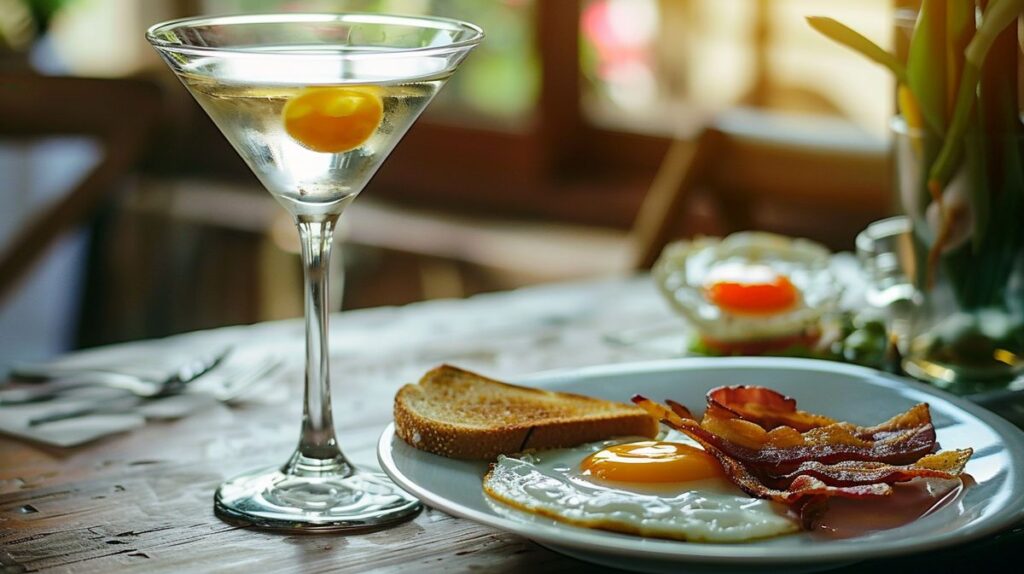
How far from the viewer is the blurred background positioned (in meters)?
2.91

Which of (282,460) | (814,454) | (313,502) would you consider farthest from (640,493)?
(282,460)

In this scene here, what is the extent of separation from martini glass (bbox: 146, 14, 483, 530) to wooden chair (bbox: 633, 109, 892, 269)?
1.23m

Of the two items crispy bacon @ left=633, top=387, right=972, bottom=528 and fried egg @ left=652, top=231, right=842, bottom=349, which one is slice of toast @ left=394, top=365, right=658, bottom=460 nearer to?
crispy bacon @ left=633, top=387, right=972, bottom=528

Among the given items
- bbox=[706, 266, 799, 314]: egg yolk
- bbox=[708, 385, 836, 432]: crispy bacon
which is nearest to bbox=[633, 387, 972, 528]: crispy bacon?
bbox=[708, 385, 836, 432]: crispy bacon

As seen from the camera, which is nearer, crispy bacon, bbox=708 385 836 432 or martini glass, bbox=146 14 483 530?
martini glass, bbox=146 14 483 530

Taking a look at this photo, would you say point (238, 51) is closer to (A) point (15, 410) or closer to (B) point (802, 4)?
(A) point (15, 410)

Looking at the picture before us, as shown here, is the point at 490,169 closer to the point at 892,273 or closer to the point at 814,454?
the point at 892,273

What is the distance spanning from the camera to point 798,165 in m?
2.20

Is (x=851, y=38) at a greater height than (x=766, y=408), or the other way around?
(x=851, y=38)

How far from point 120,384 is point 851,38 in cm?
80

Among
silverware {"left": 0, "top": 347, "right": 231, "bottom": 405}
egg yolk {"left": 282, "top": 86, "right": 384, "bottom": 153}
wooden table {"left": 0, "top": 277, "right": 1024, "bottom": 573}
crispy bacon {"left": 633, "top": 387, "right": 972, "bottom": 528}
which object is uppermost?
egg yolk {"left": 282, "top": 86, "right": 384, "bottom": 153}

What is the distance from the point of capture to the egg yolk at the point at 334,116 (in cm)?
88

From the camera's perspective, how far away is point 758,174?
223 centimetres

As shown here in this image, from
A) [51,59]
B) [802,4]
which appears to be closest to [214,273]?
[51,59]
